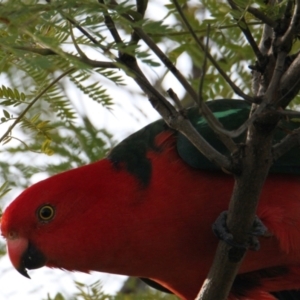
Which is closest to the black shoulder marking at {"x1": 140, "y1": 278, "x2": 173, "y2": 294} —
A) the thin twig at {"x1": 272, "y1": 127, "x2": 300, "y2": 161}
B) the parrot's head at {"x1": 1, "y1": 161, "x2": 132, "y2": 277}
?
the parrot's head at {"x1": 1, "y1": 161, "x2": 132, "y2": 277}

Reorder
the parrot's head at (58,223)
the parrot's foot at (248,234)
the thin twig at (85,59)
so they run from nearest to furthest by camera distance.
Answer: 1. the thin twig at (85,59)
2. the parrot's foot at (248,234)
3. the parrot's head at (58,223)

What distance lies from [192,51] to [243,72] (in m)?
0.65

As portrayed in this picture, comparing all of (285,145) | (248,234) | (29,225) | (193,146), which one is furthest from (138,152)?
(285,145)

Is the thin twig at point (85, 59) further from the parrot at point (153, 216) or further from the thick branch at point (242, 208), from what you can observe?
the parrot at point (153, 216)

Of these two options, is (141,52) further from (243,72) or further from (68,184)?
(243,72)

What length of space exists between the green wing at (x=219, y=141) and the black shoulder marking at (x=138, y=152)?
0.61ft

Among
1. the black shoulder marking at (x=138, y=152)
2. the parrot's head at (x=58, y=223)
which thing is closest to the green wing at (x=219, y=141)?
the black shoulder marking at (x=138, y=152)

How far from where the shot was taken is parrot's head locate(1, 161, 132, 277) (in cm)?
378

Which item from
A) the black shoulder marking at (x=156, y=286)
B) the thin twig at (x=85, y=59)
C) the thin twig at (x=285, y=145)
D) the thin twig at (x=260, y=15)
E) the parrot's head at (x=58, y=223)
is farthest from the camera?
the black shoulder marking at (x=156, y=286)

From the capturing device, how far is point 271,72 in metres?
2.76

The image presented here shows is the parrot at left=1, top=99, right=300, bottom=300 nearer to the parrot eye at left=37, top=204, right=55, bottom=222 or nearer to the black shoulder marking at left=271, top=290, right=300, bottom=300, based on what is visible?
the parrot eye at left=37, top=204, right=55, bottom=222

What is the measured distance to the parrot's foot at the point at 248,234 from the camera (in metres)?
3.14

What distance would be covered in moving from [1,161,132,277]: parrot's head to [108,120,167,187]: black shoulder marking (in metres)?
0.15

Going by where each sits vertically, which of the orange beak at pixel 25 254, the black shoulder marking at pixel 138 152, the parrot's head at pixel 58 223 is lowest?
the orange beak at pixel 25 254
